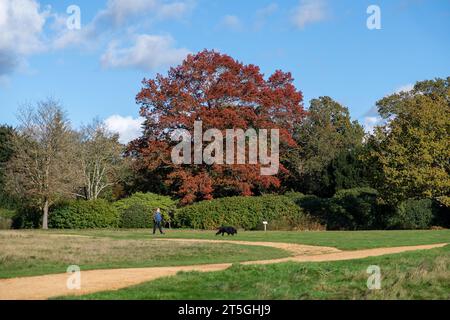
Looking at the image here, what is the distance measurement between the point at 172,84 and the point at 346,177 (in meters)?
14.1

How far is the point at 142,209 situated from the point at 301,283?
29487 mm

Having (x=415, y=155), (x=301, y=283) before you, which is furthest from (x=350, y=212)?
(x=301, y=283)

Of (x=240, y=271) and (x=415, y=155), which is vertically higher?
(x=415, y=155)

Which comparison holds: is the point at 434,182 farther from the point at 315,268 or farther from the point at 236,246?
the point at 315,268

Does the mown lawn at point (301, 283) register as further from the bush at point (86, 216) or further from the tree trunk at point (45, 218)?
the tree trunk at point (45, 218)

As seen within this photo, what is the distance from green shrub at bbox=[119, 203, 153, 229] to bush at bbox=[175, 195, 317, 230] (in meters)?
2.88

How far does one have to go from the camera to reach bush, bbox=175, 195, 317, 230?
3831 centimetres

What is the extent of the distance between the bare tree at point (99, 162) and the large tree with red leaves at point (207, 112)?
7.42m

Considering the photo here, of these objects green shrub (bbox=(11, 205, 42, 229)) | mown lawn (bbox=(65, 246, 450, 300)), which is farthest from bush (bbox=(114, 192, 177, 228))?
mown lawn (bbox=(65, 246, 450, 300))

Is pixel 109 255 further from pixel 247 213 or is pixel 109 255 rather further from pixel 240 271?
pixel 247 213

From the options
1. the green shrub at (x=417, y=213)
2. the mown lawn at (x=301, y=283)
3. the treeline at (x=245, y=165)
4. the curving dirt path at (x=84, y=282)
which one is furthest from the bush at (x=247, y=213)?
the mown lawn at (x=301, y=283)

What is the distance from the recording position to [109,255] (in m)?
18.9

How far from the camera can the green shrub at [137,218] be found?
40.8 metres
